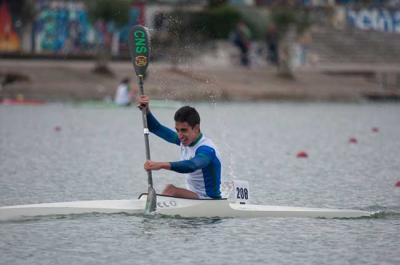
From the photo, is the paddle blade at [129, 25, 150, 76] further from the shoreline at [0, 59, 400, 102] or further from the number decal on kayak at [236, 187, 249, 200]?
the shoreline at [0, 59, 400, 102]

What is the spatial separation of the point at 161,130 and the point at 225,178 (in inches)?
279

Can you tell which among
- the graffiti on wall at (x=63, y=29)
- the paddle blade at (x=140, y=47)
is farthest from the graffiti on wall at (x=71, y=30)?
the paddle blade at (x=140, y=47)

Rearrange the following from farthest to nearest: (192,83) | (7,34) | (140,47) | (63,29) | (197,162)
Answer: (63,29) → (7,34) → (192,83) → (140,47) → (197,162)

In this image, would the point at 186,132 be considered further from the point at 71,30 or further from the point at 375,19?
the point at 375,19

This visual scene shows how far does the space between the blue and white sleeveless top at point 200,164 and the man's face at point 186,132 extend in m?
0.13

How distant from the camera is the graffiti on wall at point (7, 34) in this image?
55.2 metres

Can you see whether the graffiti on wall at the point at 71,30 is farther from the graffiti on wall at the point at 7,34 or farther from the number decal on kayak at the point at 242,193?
the number decal on kayak at the point at 242,193

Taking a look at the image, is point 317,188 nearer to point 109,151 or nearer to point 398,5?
point 109,151

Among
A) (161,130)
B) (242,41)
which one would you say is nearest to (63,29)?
(242,41)

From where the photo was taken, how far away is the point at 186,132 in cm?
1700

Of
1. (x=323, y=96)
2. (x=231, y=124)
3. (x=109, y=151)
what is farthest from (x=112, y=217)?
(x=323, y=96)

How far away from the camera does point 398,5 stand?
228ft

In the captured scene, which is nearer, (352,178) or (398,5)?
(352,178)

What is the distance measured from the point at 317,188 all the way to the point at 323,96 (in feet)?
109
